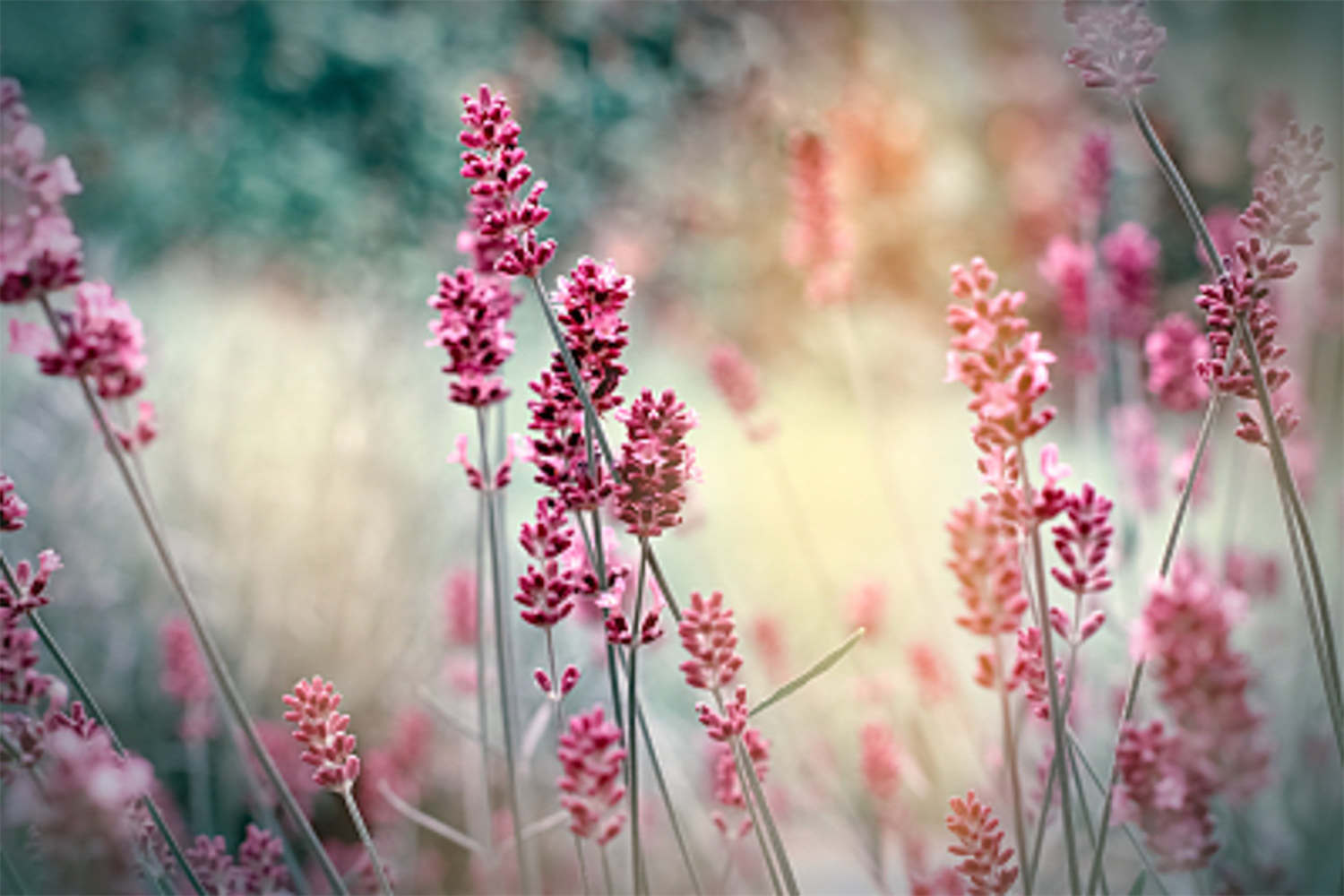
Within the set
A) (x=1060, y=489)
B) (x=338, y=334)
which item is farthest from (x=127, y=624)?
(x=1060, y=489)

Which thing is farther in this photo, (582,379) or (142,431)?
(142,431)

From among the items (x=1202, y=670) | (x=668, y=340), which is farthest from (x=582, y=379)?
(x=668, y=340)

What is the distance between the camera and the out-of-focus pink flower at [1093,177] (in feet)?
3.67

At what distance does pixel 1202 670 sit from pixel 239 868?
23.1 inches

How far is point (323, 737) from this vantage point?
516mm

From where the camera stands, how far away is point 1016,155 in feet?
13.5

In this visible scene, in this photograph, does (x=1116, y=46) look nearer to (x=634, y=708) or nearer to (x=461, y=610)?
(x=634, y=708)

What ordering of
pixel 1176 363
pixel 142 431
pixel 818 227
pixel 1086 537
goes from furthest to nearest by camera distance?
pixel 818 227
pixel 1176 363
pixel 142 431
pixel 1086 537

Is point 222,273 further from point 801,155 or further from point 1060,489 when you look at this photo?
point 1060,489

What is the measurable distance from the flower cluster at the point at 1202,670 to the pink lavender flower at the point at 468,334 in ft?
1.10

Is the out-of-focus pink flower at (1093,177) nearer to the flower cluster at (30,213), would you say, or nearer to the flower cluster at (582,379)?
the flower cluster at (582,379)

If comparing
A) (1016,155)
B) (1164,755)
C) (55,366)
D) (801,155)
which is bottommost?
(1164,755)

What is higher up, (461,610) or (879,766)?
(461,610)

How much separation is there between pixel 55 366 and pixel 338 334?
1869 millimetres
